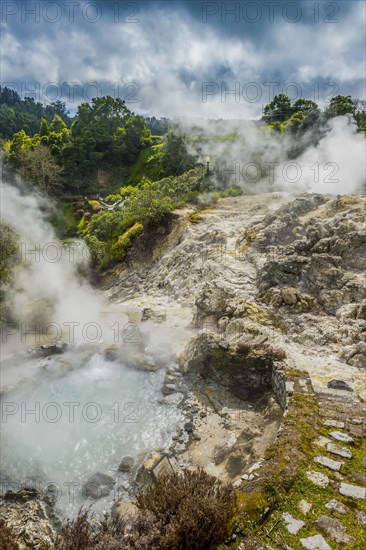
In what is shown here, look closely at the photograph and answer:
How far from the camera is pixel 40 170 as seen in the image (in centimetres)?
2956

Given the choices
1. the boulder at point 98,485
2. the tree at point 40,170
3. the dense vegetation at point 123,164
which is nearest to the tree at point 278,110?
the dense vegetation at point 123,164

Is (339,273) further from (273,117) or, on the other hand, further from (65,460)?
(273,117)

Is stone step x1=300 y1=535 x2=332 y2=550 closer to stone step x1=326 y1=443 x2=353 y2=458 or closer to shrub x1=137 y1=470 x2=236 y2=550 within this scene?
shrub x1=137 y1=470 x2=236 y2=550

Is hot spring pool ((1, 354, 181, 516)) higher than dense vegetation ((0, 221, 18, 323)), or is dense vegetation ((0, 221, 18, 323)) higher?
dense vegetation ((0, 221, 18, 323))

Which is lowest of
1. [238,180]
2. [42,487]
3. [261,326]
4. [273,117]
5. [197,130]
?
[42,487]

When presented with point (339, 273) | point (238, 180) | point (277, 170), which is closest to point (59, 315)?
point (339, 273)

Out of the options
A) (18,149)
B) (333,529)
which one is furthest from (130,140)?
(333,529)

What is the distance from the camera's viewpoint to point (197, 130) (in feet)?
100

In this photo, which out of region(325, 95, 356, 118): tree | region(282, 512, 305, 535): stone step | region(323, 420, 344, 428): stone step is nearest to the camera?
region(282, 512, 305, 535): stone step

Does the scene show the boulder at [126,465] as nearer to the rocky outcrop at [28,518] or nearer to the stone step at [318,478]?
the rocky outcrop at [28,518]

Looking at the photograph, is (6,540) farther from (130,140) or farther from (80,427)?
(130,140)

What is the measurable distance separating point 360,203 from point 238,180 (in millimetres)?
11216

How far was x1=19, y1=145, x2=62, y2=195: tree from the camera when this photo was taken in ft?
95.9

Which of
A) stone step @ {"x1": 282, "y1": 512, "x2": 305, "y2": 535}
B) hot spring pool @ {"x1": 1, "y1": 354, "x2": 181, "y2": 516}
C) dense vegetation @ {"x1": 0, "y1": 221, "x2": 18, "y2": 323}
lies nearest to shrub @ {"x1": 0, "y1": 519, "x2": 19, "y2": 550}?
hot spring pool @ {"x1": 1, "y1": 354, "x2": 181, "y2": 516}
